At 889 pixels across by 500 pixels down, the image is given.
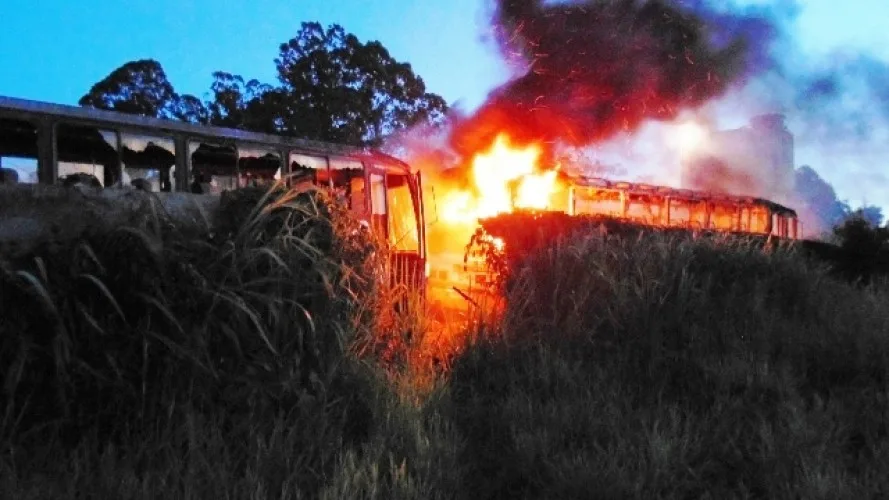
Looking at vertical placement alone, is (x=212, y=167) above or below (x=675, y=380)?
above

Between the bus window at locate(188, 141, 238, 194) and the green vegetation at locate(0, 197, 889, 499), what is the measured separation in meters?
4.57

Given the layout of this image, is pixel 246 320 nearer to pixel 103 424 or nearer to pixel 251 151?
pixel 103 424

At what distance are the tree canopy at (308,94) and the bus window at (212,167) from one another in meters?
16.7

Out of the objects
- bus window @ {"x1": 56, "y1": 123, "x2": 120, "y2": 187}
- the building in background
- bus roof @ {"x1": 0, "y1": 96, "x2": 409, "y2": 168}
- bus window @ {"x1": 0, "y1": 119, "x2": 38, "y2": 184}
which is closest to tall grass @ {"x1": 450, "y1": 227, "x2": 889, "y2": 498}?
bus roof @ {"x1": 0, "y1": 96, "x2": 409, "y2": 168}

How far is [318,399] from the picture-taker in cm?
393

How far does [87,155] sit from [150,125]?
83 centimetres

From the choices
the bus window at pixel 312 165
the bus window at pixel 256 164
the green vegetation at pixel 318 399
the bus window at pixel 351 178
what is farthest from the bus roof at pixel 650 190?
the green vegetation at pixel 318 399

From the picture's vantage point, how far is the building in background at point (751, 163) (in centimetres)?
5238

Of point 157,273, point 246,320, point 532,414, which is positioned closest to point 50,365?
point 157,273

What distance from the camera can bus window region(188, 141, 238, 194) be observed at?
28.9 ft

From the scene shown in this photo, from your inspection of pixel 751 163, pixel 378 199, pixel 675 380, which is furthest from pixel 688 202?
pixel 751 163

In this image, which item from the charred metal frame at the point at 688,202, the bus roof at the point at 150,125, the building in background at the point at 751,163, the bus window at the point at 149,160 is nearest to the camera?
the bus roof at the point at 150,125

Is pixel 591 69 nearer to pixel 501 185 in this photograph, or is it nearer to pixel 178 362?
pixel 501 185

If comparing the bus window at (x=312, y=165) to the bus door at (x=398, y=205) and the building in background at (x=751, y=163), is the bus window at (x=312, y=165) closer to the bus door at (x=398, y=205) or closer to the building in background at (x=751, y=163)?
the bus door at (x=398, y=205)
